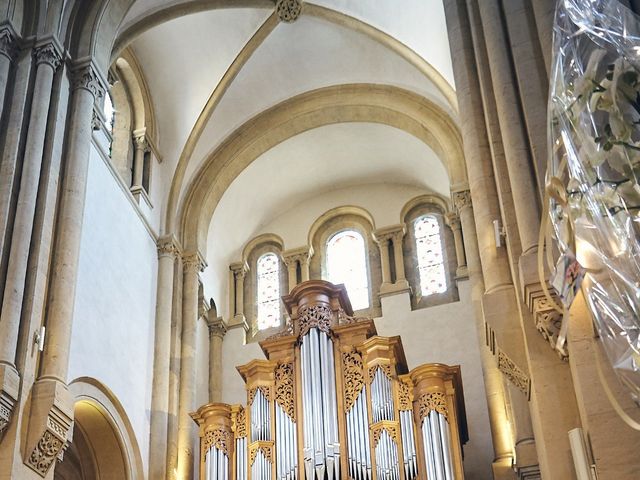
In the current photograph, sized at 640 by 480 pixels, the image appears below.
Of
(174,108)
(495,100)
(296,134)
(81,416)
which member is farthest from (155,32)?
(495,100)

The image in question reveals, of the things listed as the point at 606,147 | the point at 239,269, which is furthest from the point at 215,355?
the point at 606,147

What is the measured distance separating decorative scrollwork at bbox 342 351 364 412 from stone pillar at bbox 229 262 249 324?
213 inches

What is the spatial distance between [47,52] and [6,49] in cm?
52

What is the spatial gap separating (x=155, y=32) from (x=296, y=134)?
3728 millimetres

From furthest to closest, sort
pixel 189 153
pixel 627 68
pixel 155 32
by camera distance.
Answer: pixel 189 153
pixel 155 32
pixel 627 68

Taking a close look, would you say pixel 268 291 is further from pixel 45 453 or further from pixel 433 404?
pixel 45 453

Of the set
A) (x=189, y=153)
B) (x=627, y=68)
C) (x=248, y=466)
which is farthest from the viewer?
(x=189, y=153)

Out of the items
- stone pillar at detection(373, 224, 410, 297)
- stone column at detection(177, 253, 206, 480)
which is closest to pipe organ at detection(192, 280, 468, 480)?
stone column at detection(177, 253, 206, 480)

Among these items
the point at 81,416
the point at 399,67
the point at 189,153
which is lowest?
the point at 81,416

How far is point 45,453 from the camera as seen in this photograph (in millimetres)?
8922

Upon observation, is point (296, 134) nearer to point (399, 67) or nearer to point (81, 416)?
point (399, 67)

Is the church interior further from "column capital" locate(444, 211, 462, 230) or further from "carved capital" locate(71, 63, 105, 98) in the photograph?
"column capital" locate(444, 211, 462, 230)

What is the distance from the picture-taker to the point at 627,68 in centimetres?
253

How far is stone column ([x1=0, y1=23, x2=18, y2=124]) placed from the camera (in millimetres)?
10683
